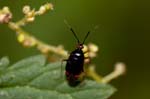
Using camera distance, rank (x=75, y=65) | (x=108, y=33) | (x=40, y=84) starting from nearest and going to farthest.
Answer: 1. (x=40, y=84)
2. (x=75, y=65)
3. (x=108, y=33)

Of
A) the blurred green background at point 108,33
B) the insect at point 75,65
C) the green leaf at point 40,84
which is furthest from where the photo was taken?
the blurred green background at point 108,33

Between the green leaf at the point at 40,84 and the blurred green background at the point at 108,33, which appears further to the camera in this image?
the blurred green background at the point at 108,33

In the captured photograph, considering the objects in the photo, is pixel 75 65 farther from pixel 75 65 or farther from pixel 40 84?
pixel 40 84

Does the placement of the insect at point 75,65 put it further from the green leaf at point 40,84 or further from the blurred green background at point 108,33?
the blurred green background at point 108,33

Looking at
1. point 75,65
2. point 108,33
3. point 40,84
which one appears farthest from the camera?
point 108,33

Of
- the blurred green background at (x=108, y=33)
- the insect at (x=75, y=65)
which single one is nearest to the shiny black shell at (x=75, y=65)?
the insect at (x=75, y=65)

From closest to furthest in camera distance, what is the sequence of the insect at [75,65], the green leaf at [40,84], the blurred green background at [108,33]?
1. the green leaf at [40,84]
2. the insect at [75,65]
3. the blurred green background at [108,33]

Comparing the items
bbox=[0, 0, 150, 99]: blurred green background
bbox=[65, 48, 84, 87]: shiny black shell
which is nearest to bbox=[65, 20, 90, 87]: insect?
bbox=[65, 48, 84, 87]: shiny black shell

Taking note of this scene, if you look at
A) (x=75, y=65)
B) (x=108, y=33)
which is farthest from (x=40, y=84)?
(x=108, y=33)
